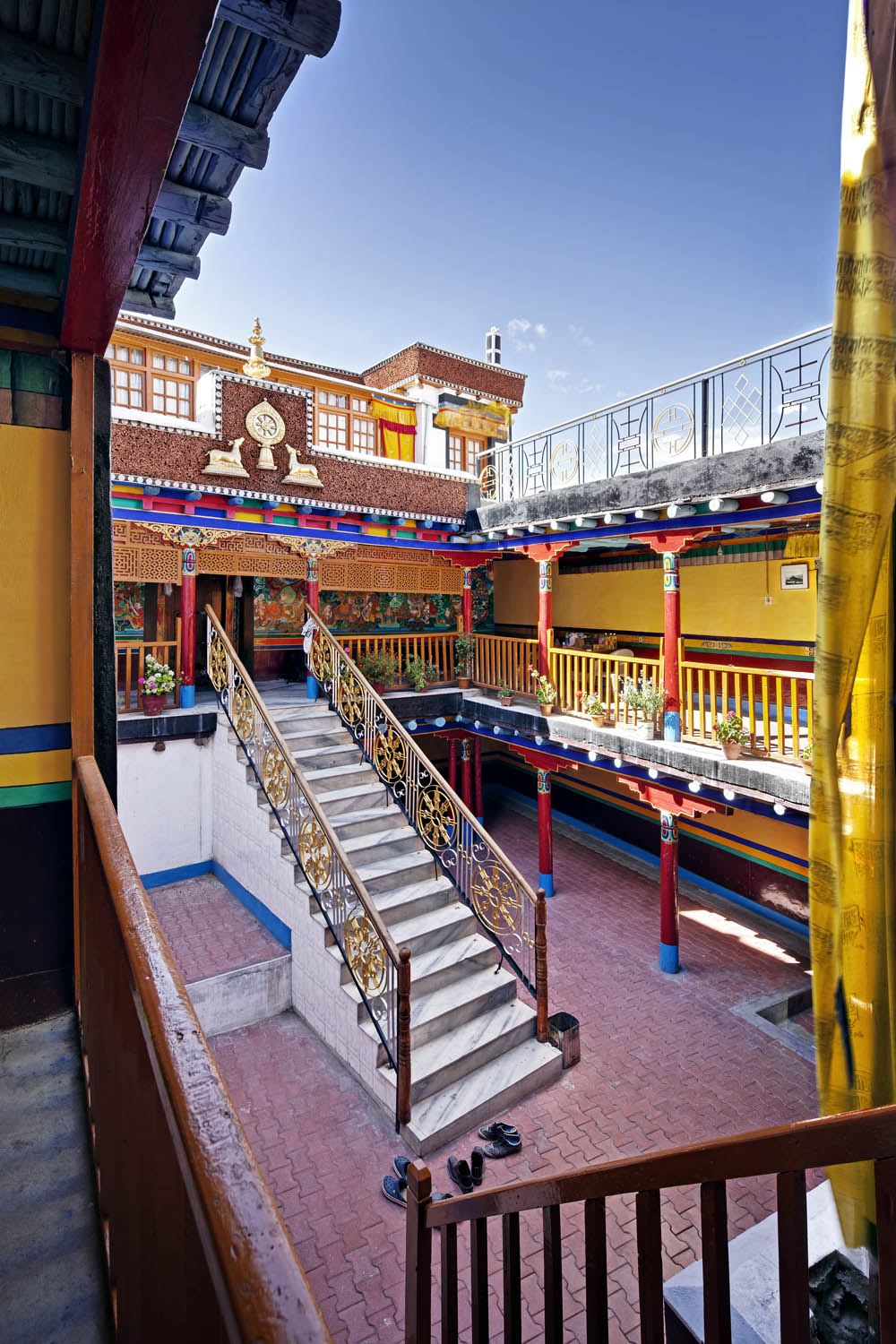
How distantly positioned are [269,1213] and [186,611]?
32.7ft

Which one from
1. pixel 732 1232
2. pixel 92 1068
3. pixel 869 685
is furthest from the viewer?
pixel 732 1232

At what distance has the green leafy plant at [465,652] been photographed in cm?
1270

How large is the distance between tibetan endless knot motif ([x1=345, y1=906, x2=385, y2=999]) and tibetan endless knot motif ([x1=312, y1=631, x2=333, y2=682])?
15.9 ft

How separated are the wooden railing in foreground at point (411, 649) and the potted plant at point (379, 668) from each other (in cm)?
8

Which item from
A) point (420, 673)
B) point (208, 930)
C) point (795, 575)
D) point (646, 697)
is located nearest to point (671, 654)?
point (646, 697)

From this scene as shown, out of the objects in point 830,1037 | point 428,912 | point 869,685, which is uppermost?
point 869,685

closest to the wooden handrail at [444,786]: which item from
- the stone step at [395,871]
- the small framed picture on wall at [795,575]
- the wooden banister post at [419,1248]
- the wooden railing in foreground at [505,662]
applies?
the stone step at [395,871]

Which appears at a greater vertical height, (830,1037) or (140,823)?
(830,1037)

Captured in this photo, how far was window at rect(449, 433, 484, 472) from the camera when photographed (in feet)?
57.1

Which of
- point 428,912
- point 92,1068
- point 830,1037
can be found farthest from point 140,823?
point 830,1037

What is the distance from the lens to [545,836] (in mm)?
11219

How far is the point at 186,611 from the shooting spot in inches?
392

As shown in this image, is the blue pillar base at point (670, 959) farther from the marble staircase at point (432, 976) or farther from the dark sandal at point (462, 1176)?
the dark sandal at point (462, 1176)

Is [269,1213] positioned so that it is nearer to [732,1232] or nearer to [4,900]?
[4,900]
